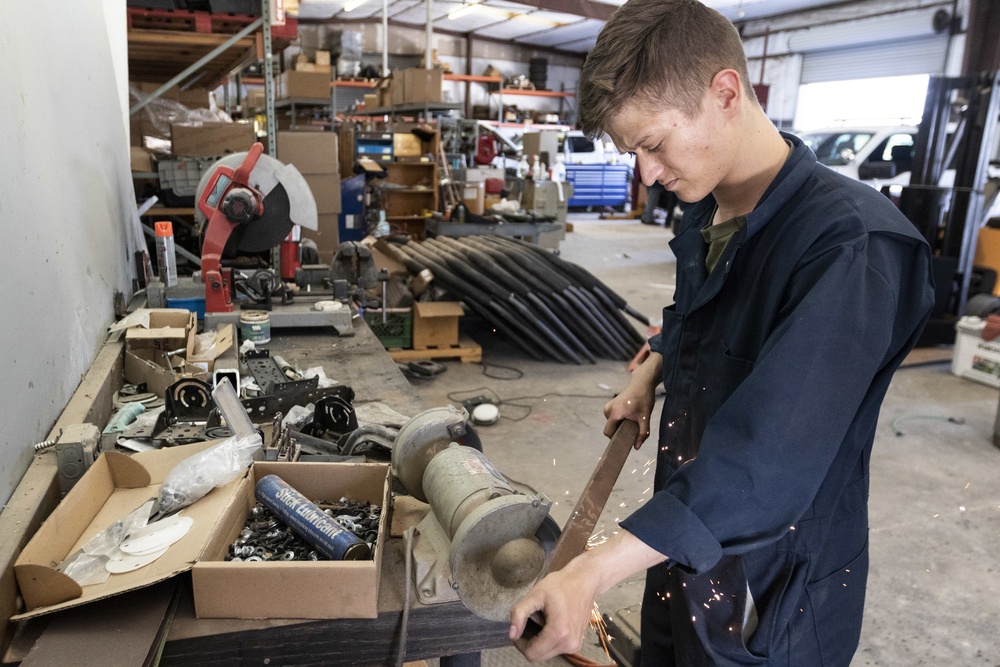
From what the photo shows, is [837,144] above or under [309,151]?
above

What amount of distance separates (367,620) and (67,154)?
5.56ft

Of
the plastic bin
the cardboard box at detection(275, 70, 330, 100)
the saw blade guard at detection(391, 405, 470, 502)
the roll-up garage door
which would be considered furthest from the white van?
the saw blade guard at detection(391, 405, 470, 502)

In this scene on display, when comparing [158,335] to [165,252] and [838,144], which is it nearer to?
[165,252]

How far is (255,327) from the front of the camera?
279 cm

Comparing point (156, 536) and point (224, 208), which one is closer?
point (156, 536)

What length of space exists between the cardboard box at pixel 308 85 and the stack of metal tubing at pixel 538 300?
→ 3.45 m

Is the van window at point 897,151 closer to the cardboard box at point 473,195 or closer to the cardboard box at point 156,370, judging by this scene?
the cardboard box at point 473,195

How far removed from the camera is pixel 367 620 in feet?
4.07

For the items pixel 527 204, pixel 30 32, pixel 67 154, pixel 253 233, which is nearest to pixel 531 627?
pixel 30 32

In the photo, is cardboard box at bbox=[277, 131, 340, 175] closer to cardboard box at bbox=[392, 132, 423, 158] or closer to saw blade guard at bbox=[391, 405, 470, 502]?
cardboard box at bbox=[392, 132, 423, 158]

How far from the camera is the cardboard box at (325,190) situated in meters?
6.23

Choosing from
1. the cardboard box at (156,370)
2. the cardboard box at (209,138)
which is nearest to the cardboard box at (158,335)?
the cardboard box at (156,370)

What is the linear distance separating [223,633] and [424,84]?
8.12 m

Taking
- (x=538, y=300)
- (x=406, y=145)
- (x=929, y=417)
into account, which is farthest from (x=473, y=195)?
(x=929, y=417)
